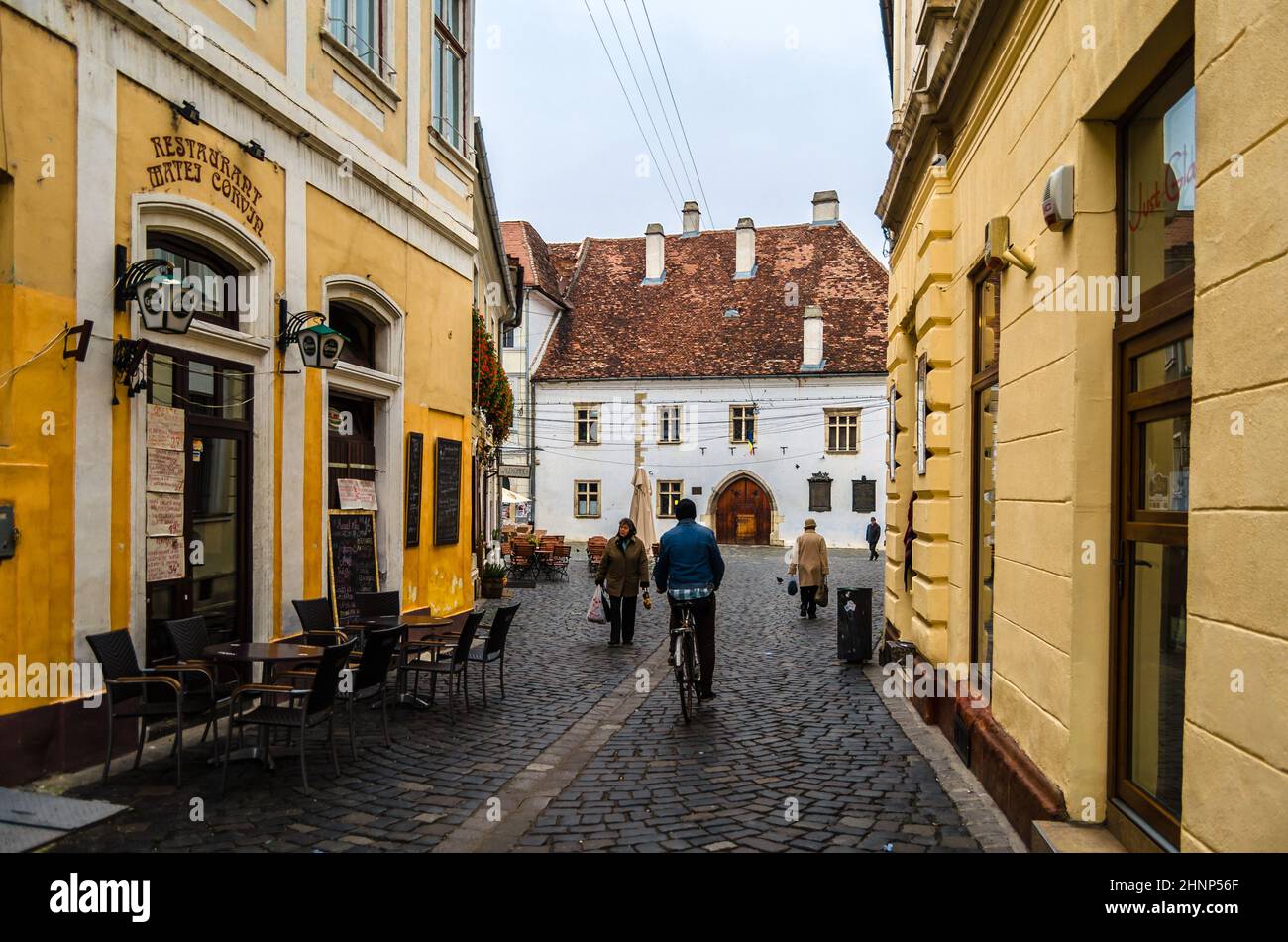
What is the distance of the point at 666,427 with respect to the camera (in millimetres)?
38844

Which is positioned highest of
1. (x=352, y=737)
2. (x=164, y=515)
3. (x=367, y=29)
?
(x=367, y=29)

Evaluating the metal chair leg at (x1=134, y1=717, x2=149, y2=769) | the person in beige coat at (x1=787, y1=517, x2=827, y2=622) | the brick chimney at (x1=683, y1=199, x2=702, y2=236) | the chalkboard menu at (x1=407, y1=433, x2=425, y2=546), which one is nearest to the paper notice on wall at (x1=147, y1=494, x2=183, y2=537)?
the metal chair leg at (x1=134, y1=717, x2=149, y2=769)

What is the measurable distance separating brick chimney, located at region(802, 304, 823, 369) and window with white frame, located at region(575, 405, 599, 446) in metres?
8.94

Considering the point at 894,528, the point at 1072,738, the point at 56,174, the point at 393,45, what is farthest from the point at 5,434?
the point at 894,528

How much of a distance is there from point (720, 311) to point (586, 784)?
34944 mm

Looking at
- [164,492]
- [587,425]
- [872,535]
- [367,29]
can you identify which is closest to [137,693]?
[164,492]

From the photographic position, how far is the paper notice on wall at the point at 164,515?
7070 mm

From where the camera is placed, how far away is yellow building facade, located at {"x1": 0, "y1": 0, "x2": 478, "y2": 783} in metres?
5.95

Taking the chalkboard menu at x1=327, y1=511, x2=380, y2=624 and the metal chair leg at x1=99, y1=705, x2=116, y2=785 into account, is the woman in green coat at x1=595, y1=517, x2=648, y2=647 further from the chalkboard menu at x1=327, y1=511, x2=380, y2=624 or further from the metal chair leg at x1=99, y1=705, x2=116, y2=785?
the metal chair leg at x1=99, y1=705, x2=116, y2=785

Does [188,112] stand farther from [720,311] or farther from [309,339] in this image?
[720,311]

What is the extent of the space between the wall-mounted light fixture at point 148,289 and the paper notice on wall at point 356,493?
3743mm

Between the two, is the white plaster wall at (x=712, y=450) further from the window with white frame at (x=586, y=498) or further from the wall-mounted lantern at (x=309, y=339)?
the wall-mounted lantern at (x=309, y=339)

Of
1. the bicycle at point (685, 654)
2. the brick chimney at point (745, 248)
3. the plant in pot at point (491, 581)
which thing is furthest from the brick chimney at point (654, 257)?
the bicycle at point (685, 654)

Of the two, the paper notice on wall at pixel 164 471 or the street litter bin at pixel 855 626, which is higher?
the paper notice on wall at pixel 164 471
